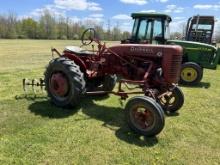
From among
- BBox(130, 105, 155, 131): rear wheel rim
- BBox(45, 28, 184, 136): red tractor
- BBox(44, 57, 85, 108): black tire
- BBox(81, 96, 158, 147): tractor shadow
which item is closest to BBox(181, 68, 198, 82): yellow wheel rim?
BBox(45, 28, 184, 136): red tractor

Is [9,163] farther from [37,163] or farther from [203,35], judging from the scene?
[203,35]

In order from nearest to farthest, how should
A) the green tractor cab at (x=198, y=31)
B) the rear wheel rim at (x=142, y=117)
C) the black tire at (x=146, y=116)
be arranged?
the black tire at (x=146, y=116) < the rear wheel rim at (x=142, y=117) < the green tractor cab at (x=198, y=31)

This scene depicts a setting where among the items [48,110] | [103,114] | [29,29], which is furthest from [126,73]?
[29,29]

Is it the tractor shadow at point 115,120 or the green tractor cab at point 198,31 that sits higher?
the green tractor cab at point 198,31

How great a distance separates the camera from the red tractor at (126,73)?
5750 mm

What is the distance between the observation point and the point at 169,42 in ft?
A: 32.8

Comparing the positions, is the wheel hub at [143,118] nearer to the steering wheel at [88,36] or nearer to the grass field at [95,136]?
the grass field at [95,136]

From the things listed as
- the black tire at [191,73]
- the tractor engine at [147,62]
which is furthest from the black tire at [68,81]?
the black tire at [191,73]

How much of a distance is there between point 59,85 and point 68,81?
0.88 ft

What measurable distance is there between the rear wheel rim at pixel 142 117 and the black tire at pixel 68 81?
1.40 meters

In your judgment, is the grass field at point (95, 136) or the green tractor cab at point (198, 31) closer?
the grass field at point (95, 136)

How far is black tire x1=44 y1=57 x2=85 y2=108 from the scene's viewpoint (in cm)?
603

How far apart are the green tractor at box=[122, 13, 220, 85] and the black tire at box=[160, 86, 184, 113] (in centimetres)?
358

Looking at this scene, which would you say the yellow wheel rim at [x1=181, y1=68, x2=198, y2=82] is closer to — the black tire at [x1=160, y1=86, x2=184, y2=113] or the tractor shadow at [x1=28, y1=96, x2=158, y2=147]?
the black tire at [x1=160, y1=86, x2=184, y2=113]
